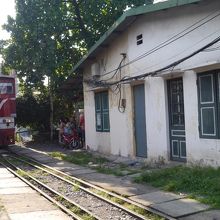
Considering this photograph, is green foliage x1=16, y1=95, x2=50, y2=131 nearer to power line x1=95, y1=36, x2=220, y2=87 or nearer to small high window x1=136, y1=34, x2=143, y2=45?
power line x1=95, y1=36, x2=220, y2=87

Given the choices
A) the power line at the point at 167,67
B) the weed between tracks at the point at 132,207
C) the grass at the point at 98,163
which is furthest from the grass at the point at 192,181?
the power line at the point at 167,67

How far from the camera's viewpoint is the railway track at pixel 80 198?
8.30 metres

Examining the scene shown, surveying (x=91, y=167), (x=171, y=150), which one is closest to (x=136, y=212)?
(x=171, y=150)

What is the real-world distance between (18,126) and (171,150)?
19.0m

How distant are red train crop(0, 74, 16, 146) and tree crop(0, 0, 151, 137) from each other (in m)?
2.70

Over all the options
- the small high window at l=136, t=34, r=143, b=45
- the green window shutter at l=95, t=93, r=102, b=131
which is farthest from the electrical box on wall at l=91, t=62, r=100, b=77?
the small high window at l=136, t=34, r=143, b=45

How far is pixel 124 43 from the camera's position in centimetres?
1645

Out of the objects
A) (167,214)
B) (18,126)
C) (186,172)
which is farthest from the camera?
(18,126)

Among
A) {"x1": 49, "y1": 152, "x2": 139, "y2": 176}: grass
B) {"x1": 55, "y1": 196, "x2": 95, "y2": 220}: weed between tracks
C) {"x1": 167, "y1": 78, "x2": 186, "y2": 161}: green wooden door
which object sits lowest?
{"x1": 55, "y1": 196, "x2": 95, "y2": 220}: weed between tracks

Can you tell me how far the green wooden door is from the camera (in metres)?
13.3

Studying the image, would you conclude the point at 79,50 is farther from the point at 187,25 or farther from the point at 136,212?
the point at 136,212

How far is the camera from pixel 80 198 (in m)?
10.1

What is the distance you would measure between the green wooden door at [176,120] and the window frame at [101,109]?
5.07 metres

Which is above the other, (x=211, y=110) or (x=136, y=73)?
(x=136, y=73)
